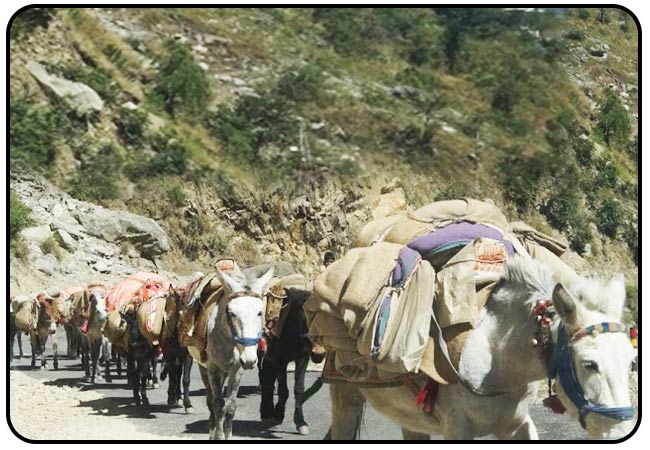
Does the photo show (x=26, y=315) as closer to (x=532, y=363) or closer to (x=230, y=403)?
(x=230, y=403)

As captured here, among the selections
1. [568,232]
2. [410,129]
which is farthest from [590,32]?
[410,129]

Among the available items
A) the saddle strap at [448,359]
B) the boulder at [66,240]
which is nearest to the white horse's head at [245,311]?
the saddle strap at [448,359]

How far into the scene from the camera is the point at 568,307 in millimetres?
4914

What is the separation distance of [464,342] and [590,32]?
25.5m

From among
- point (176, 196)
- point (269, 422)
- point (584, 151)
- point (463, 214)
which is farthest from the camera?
point (584, 151)

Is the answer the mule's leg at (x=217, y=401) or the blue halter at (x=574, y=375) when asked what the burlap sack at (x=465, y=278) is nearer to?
the blue halter at (x=574, y=375)

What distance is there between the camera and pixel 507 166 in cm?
3806

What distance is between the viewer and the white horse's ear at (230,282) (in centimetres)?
854

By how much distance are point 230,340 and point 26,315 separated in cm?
936

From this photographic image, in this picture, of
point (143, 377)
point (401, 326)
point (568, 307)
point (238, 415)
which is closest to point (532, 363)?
point (568, 307)

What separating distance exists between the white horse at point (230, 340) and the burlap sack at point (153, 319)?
229 centimetres

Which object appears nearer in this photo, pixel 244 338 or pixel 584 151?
pixel 244 338

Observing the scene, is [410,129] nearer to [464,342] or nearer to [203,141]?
[203,141]

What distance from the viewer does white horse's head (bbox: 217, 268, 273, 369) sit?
8001 mm
